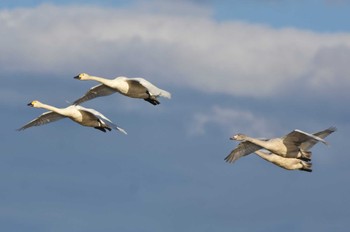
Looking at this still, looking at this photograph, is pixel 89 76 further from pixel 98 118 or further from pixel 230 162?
pixel 230 162

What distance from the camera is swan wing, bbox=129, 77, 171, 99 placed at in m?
77.2

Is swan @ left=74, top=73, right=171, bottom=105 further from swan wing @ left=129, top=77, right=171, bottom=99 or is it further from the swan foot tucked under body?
the swan foot tucked under body

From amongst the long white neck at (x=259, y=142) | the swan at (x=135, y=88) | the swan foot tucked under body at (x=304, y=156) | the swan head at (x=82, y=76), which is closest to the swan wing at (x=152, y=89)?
the swan at (x=135, y=88)

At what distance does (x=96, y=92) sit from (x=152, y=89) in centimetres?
610

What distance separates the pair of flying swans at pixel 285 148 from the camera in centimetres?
8162

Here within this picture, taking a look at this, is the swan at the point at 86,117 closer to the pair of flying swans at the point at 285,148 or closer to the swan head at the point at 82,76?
the swan head at the point at 82,76

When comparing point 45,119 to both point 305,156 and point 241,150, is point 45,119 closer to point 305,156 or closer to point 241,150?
point 241,150

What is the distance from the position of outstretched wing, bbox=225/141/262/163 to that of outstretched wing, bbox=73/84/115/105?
737 centimetres

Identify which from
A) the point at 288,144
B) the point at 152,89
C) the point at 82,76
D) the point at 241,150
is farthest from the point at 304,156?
the point at 82,76

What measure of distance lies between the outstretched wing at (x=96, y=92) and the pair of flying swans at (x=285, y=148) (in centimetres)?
733

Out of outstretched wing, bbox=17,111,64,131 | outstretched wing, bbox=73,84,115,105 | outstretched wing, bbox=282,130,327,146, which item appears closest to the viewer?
outstretched wing, bbox=282,130,327,146

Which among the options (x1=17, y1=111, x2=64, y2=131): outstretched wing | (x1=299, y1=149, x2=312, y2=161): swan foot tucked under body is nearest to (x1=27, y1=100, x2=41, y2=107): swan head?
(x1=17, y1=111, x2=64, y2=131): outstretched wing

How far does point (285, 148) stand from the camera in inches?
3211

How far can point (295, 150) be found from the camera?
8169cm
